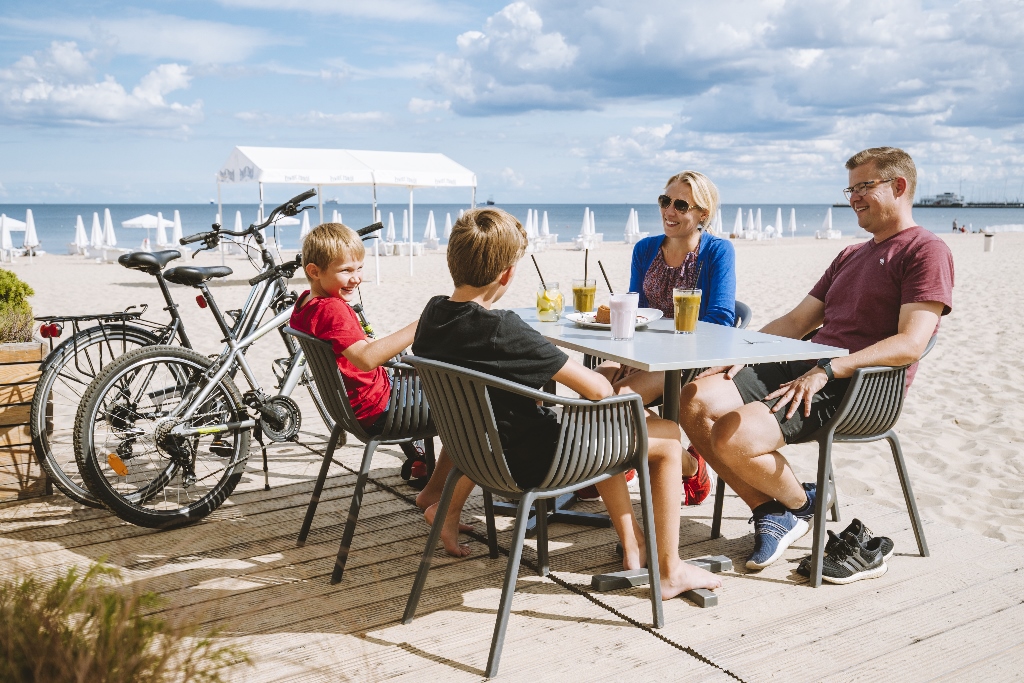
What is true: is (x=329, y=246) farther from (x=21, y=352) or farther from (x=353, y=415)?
(x=21, y=352)

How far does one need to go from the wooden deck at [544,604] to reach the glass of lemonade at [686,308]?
2.73 feet

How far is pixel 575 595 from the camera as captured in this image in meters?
2.73

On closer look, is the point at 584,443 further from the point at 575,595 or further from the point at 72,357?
the point at 72,357

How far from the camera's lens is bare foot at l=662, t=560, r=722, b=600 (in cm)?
267

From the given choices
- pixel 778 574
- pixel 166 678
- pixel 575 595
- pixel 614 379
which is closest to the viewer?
pixel 166 678

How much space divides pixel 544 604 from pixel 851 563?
1039 millimetres

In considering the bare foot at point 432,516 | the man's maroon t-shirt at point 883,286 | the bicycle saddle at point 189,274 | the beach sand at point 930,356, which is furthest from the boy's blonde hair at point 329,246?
the beach sand at point 930,356

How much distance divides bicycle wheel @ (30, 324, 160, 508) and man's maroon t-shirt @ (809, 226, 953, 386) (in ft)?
9.14

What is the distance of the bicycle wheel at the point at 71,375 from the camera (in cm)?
319

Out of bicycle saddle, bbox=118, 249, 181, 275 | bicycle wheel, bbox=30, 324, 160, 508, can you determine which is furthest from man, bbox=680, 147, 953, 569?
bicycle wheel, bbox=30, 324, 160, 508

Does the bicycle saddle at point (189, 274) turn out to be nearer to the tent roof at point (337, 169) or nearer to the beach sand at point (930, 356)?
the beach sand at point (930, 356)

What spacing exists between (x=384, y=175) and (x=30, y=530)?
448 inches

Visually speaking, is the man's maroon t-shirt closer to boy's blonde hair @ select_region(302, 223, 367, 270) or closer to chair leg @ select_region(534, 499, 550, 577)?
chair leg @ select_region(534, 499, 550, 577)

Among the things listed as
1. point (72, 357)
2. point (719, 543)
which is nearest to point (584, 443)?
point (719, 543)
